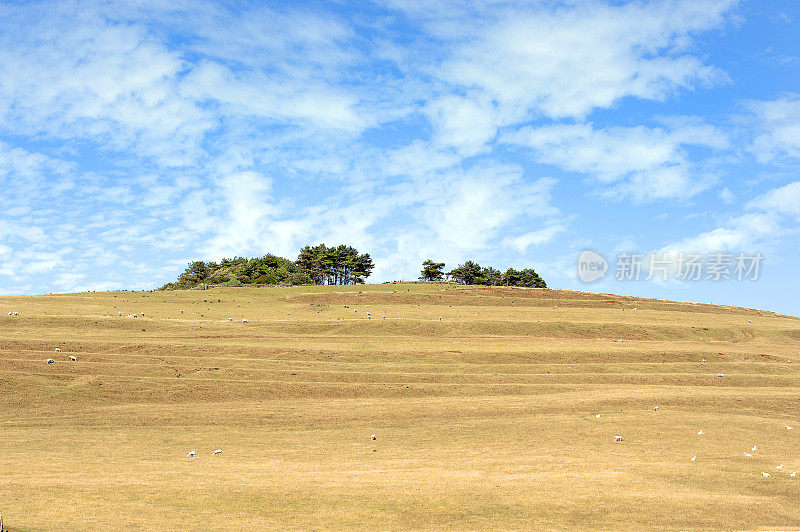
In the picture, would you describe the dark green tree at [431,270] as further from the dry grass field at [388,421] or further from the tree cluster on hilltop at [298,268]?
the dry grass field at [388,421]

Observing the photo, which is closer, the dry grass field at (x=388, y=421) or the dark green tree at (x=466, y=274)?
the dry grass field at (x=388, y=421)

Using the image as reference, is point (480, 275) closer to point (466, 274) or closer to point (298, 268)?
point (466, 274)

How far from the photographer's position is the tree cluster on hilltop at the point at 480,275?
114000 mm

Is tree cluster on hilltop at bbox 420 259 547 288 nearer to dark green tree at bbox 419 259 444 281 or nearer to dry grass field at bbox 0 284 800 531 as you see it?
dark green tree at bbox 419 259 444 281

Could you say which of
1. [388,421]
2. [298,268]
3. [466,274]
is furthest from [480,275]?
[388,421]

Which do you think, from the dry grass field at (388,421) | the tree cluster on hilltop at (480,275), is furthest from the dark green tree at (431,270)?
the dry grass field at (388,421)

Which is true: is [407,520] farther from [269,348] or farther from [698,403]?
[269,348]

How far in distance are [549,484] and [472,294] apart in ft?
168

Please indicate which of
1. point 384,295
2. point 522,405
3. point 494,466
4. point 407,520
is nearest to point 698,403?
point 522,405

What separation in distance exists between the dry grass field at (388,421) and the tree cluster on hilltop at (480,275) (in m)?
59.0

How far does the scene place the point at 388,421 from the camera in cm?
2589

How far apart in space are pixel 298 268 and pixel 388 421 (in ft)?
297

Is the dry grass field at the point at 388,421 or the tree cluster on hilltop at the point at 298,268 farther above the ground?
the tree cluster on hilltop at the point at 298,268

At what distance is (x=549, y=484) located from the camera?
56.0 feet
